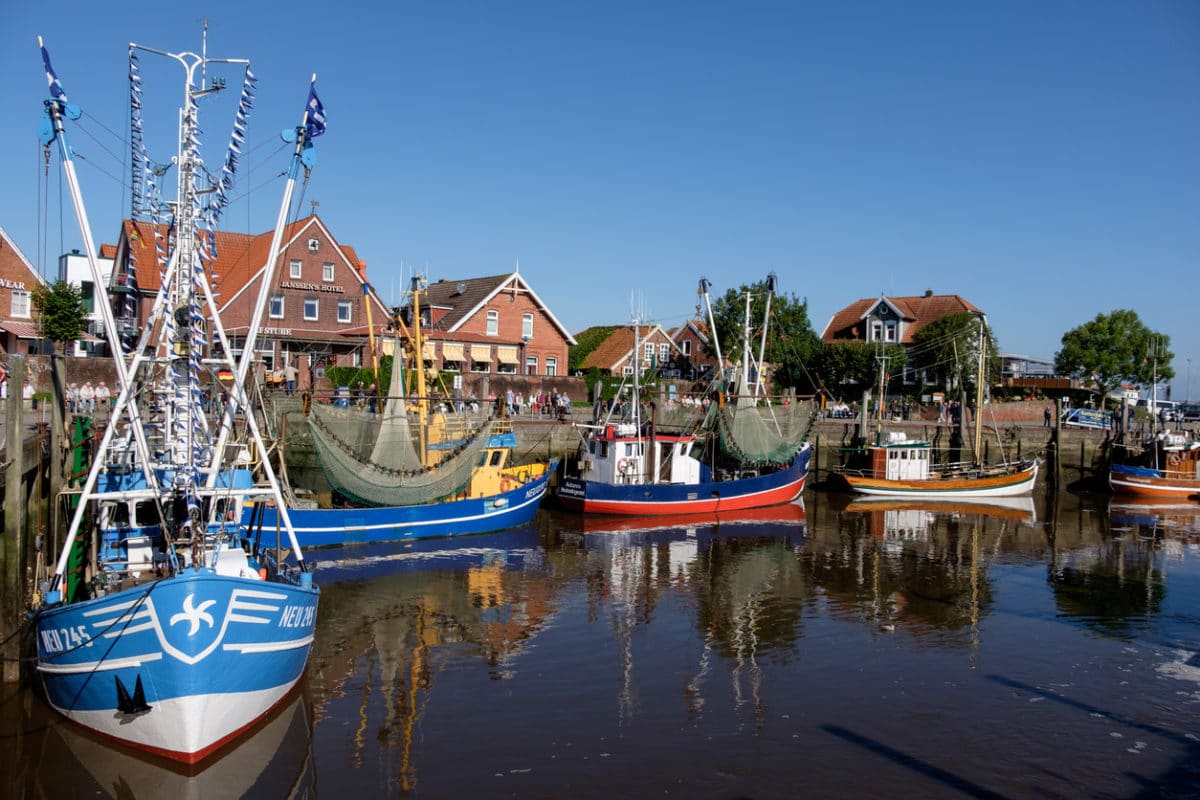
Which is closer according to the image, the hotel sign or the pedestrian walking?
the pedestrian walking

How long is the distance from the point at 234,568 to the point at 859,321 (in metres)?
59.5

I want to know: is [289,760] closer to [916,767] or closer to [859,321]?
[916,767]

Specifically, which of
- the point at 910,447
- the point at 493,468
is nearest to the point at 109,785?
the point at 493,468

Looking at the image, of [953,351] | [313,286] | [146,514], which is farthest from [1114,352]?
[146,514]

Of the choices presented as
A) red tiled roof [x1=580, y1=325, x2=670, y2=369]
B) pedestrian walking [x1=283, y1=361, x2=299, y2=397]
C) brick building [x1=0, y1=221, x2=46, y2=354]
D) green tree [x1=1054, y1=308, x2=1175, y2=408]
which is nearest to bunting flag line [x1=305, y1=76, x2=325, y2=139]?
pedestrian walking [x1=283, y1=361, x2=299, y2=397]

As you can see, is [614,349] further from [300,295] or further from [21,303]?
[21,303]

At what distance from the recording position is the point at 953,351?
2313 inches

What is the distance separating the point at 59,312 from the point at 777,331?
40.5m

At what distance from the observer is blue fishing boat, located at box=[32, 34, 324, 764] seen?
11.2 meters

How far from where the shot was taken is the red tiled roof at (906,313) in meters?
65.0

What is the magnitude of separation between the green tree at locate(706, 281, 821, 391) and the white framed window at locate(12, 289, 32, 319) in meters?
38.3

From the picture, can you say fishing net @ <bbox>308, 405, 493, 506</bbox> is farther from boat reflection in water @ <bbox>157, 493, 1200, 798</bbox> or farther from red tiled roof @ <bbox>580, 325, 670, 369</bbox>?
red tiled roof @ <bbox>580, 325, 670, 369</bbox>

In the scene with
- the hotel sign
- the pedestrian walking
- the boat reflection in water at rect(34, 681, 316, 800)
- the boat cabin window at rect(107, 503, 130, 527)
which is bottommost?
the boat reflection in water at rect(34, 681, 316, 800)

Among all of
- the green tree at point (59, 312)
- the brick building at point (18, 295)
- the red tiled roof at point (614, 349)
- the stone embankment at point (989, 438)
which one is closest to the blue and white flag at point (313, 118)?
the stone embankment at point (989, 438)
